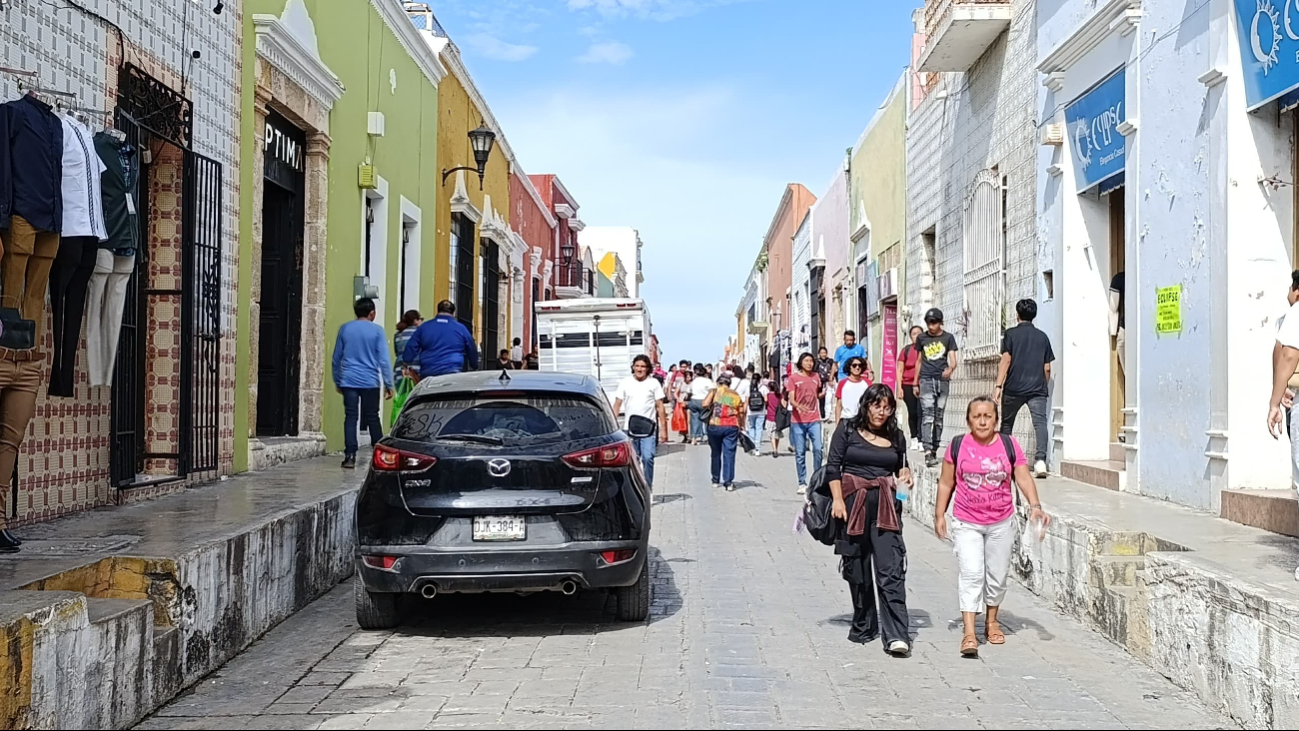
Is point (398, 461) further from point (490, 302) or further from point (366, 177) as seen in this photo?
point (490, 302)

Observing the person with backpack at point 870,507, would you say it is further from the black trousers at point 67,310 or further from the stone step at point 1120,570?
the black trousers at point 67,310

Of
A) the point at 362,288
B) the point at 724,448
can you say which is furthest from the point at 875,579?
the point at 362,288

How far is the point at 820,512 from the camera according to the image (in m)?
6.95

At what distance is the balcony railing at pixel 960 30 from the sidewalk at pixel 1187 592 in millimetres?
7625

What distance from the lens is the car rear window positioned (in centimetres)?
699

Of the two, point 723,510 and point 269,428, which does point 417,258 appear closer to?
point 269,428

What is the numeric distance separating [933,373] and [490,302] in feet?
49.4

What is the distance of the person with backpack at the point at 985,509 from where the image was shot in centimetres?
674

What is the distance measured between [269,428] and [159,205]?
420cm

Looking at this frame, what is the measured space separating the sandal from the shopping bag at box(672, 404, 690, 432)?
2116 cm

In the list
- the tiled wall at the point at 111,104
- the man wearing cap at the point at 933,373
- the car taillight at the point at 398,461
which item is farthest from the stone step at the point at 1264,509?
the tiled wall at the point at 111,104

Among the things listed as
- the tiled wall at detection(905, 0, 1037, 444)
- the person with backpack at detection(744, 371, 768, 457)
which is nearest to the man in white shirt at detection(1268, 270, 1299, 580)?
the tiled wall at detection(905, 0, 1037, 444)

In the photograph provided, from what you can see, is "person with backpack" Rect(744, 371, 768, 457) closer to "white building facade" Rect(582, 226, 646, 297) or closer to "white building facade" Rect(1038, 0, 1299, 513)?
"white building facade" Rect(1038, 0, 1299, 513)

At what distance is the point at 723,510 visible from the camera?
13.7 m
